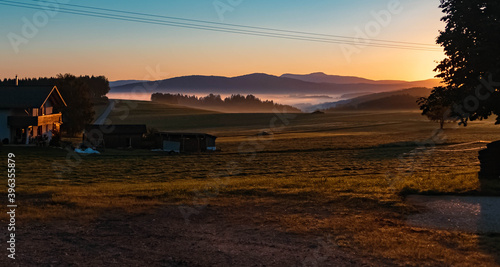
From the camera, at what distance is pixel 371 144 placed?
6606 cm

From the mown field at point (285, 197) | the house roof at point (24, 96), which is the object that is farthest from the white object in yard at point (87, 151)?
the house roof at point (24, 96)

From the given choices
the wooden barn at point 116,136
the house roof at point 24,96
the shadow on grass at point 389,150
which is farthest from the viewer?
the wooden barn at point 116,136

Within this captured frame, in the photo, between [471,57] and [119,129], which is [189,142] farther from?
[471,57]

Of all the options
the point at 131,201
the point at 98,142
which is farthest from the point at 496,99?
the point at 98,142

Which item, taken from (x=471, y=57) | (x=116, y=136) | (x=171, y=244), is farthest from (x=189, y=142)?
(x=171, y=244)

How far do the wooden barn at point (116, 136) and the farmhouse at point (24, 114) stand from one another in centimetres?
705

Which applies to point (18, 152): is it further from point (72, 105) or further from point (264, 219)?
point (264, 219)

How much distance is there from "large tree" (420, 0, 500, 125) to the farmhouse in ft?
169

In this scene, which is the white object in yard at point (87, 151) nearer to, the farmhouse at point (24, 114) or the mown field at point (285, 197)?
the mown field at point (285, 197)

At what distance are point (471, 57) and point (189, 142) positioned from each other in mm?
44507

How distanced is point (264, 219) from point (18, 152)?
1602 inches

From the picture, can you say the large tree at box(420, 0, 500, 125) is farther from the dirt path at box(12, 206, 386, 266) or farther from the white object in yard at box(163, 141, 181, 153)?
the white object in yard at box(163, 141, 181, 153)

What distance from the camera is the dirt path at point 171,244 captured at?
1107 cm

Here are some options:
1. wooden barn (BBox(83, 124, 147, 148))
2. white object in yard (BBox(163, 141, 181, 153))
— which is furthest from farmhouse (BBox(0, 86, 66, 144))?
white object in yard (BBox(163, 141, 181, 153))
